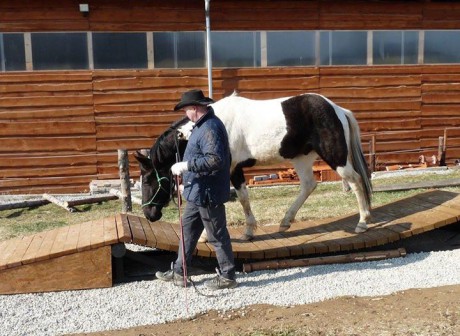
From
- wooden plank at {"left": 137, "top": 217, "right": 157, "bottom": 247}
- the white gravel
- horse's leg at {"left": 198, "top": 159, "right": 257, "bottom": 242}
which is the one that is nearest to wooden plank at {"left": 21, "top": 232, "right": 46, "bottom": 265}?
the white gravel

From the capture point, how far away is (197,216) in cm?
474

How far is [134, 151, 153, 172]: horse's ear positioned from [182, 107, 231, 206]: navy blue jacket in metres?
0.85

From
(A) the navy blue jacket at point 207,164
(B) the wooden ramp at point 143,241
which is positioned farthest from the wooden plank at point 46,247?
(A) the navy blue jacket at point 207,164

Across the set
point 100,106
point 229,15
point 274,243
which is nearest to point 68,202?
point 100,106

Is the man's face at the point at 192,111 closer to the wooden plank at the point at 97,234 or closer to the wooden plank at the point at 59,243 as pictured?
the wooden plank at the point at 97,234

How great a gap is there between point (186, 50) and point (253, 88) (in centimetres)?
204

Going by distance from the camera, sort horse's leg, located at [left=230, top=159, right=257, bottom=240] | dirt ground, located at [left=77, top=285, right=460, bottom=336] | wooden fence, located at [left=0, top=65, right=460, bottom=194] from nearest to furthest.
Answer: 1. dirt ground, located at [left=77, top=285, right=460, bottom=336]
2. horse's leg, located at [left=230, top=159, right=257, bottom=240]
3. wooden fence, located at [left=0, top=65, right=460, bottom=194]

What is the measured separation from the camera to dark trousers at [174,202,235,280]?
182 inches

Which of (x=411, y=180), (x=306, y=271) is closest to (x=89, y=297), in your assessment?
(x=306, y=271)

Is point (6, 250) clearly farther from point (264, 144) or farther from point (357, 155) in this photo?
point (357, 155)

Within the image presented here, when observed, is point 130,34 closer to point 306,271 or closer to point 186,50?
point 186,50

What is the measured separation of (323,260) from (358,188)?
1.13 meters

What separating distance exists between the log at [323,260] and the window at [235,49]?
839 centimetres

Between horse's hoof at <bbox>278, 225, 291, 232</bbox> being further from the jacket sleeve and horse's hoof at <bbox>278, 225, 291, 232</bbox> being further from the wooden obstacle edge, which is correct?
the wooden obstacle edge
